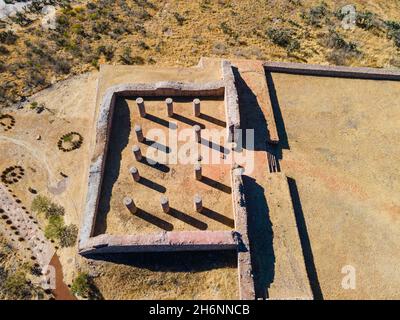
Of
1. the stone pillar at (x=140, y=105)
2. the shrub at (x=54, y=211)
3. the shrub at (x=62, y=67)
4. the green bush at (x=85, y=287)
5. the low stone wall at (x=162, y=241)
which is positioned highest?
the shrub at (x=62, y=67)

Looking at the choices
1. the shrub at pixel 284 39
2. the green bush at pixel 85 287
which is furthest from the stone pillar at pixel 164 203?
the shrub at pixel 284 39

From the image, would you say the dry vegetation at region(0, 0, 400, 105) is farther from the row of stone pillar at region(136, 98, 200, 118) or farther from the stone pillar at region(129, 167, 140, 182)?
the stone pillar at region(129, 167, 140, 182)

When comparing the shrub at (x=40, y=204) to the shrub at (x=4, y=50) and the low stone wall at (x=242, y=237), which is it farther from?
the shrub at (x=4, y=50)

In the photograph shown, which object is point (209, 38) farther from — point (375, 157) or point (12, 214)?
point (12, 214)

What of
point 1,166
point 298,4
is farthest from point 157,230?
point 298,4

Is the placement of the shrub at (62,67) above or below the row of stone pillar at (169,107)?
above

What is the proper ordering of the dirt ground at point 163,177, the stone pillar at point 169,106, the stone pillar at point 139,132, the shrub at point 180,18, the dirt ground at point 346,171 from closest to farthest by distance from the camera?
1. the dirt ground at point 346,171
2. the dirt ground at point 163,177
3. the stone pillar at point 139,132
4. the stone pillar at point 169,106
5. the shrub at point 180,18

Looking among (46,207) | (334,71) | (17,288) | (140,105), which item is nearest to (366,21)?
(334,71)

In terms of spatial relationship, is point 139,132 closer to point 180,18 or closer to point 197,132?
point 197,132

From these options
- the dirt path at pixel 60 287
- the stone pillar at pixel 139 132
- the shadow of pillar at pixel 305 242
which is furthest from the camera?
the stone pillar at pixel 139 132
